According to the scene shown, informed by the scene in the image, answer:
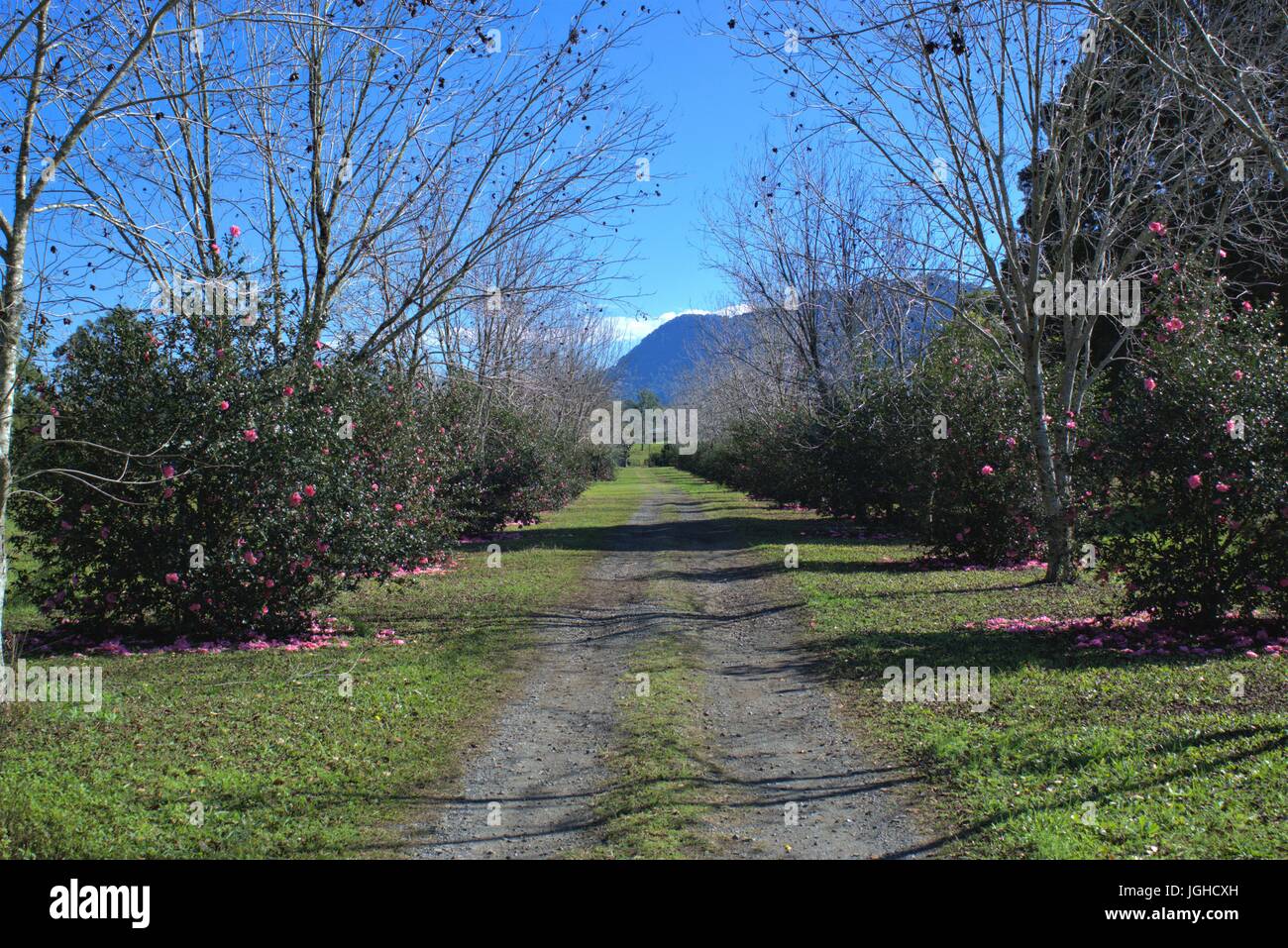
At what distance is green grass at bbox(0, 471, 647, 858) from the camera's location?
4602mm

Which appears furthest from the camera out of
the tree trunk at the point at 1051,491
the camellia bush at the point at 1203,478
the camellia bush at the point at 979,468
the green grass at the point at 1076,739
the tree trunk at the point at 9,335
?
the camellia bush at the point at 979,468

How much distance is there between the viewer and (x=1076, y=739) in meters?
5.85

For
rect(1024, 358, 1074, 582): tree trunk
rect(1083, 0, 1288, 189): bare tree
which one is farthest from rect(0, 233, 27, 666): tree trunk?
rect(1024, 358, 1074, 582): tree trunk

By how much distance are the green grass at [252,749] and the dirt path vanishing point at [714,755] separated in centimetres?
37

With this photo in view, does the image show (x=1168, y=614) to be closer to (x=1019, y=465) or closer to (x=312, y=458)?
(x=1019, y=465)

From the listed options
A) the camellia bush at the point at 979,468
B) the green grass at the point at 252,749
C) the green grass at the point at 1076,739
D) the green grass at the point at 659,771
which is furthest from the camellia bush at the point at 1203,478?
the green grass at the point at 252,749

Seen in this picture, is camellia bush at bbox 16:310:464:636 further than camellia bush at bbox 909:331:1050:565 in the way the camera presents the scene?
No

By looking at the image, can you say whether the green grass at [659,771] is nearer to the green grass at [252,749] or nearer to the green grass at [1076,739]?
the green grass at [252,749]

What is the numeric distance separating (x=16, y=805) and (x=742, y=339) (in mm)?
31615

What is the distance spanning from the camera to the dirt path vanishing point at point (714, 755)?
459 cm

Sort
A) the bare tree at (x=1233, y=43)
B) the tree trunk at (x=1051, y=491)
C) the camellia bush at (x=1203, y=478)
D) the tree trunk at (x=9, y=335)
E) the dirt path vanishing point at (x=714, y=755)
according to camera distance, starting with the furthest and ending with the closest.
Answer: the tree trunk at (x=1051, y=491) < the bare tree at (x=1233, y=43) < the camellia bush at (x=1203, y=478) < the tree trunk at (x=9, y=335) < the dirt path vanishing point at (x=714, y=755)

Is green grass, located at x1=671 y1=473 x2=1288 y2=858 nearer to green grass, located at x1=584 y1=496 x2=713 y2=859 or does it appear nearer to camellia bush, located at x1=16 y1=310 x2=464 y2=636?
green grass, located at x1=584 y1=496 x2=713 y2=859

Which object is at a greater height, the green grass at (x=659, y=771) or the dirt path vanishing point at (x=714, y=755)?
the green grass at (x=659, y=771)

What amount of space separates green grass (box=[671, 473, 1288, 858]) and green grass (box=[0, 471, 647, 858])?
10.0 feet
